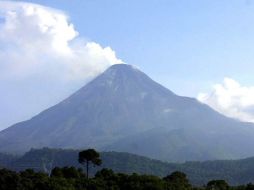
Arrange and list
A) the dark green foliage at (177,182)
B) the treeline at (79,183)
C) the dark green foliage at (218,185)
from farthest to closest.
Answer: the dark green foliage at (218,185)
the dark green foliage at (177,182)
the treeline at (79,183)

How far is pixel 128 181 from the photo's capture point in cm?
8012

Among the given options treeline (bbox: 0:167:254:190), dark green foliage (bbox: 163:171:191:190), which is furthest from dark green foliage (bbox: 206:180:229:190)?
treeline (bbox: 0:167:254:190)

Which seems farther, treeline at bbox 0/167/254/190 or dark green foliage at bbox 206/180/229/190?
dark green foliage at bbox 206/180/229/190

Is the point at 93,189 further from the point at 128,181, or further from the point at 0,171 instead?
the point at 0,171

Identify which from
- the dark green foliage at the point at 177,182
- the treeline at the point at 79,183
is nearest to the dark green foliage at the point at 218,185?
the dark green foliage at the point at 177,182

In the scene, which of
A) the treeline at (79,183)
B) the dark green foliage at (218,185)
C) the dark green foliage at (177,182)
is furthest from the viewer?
the dark green foliage at (218,185)

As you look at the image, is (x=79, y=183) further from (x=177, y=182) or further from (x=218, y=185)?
(x=218, y=185)

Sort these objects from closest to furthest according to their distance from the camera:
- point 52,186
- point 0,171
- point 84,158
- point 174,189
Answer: point 52,186, point 174,189, point 0,171, point 84,158

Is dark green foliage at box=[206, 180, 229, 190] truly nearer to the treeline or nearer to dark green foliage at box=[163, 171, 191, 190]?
dark green foliage at box=[163, 171, 191, 190]

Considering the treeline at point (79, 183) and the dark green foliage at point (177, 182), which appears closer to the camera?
the treeline at point (79, 183)

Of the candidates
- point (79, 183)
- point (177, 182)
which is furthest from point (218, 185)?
point (79, 183)

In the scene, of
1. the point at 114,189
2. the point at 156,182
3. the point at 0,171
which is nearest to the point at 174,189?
the point at 156,182

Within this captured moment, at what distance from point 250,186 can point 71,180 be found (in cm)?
2527

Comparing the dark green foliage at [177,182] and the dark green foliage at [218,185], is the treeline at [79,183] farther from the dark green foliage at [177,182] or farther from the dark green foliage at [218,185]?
the dark green foliage at [218,185]
